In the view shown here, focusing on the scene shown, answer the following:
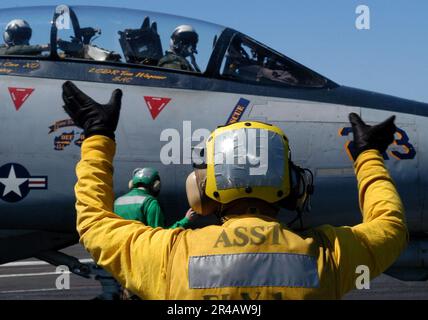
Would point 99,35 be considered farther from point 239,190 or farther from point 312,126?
point 239,190

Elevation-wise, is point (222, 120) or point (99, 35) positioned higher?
point (99, 35)

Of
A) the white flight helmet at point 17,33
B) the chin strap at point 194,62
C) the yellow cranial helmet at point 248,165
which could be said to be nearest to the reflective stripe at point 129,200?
the chin strap at point 194,62

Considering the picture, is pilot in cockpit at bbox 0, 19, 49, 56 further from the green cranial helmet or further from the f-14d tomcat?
the green cranial helmet

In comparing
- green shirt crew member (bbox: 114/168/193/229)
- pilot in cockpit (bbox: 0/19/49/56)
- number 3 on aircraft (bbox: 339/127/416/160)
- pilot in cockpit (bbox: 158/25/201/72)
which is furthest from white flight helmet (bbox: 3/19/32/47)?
number 3 on aircraft (bbox: 339/127/416/160)

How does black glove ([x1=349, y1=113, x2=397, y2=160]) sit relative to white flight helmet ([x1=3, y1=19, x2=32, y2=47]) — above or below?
below

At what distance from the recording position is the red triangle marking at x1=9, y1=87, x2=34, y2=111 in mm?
6234

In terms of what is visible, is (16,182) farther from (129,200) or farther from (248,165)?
(248,165)

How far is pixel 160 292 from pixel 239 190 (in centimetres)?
44

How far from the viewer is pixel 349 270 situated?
235 centimetres

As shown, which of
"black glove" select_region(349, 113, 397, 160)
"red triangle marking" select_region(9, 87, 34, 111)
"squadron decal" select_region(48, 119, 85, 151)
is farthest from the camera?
"red triangle marking" select_region(9, 87, 34, 111)

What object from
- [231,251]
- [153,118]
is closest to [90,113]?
[231,251]

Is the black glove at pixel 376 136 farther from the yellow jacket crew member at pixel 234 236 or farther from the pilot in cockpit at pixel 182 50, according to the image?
the pilot in cockpit at pixel 182 50

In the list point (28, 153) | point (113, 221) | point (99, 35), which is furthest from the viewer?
point (99, 35)
